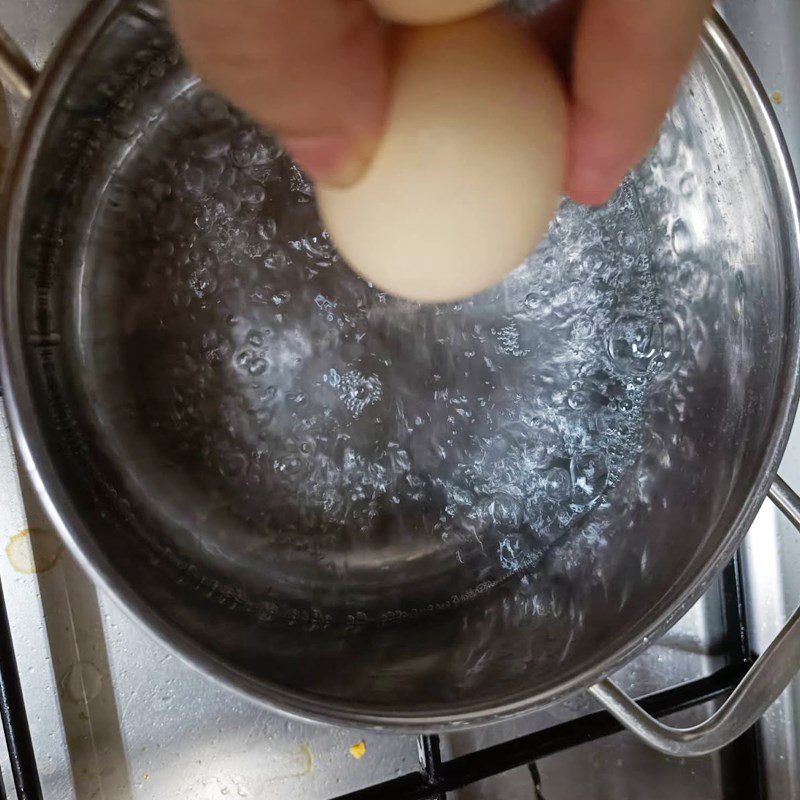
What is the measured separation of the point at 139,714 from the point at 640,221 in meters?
0.60

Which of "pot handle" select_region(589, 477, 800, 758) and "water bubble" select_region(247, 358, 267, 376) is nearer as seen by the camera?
"pot handle" select_region(589, 477, 800, 758)

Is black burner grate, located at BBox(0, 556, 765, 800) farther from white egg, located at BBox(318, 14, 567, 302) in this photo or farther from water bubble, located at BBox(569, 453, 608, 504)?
white egg, located at BBox(318, 14, 567, 302)

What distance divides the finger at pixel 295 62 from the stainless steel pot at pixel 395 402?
205 millimetres

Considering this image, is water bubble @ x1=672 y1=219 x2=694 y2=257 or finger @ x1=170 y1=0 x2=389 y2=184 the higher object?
finger @ x1=170 y1=0 x2=389 y2=184

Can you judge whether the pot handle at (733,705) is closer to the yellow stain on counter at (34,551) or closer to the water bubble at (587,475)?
the water bubble at (587,475)

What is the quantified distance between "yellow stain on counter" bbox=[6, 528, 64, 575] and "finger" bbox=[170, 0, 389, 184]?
0.41m

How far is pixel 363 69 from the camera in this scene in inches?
14.3

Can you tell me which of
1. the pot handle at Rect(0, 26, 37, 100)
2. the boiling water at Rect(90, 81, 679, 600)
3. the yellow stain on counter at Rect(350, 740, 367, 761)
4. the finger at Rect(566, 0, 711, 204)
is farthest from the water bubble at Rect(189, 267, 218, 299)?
the yellow stain on counter at Rect(350, 740, 367, 761)

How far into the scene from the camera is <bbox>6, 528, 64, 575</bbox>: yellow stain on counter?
601 mm

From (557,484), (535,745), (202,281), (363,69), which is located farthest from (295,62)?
(535,745)

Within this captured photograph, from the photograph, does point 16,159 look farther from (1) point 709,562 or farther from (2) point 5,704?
(1) point 709,562

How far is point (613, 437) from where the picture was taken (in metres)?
0.66

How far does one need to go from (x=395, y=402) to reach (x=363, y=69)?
1.12 ft

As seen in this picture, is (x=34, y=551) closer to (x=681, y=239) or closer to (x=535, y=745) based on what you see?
(x=535, y=745)
